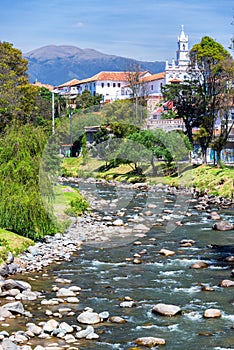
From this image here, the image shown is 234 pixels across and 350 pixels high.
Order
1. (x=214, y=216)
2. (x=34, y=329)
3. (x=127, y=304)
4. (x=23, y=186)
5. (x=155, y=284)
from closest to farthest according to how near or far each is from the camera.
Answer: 1. (x=34, y=329)
2. (x=127, y=304)
3. (x=155, y=284)
4. (x=23, y=186)
5. (x=214, y=216)

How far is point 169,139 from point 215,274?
130 ft

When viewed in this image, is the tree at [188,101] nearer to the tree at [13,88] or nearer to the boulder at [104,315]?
the tree at [13,88]

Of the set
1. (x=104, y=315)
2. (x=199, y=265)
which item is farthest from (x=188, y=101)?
(x=104, y=315)

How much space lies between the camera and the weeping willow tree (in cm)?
2955

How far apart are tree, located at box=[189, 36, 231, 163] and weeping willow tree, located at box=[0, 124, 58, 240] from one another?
111 ft

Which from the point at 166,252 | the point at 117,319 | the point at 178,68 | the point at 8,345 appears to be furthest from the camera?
the point at 178,68

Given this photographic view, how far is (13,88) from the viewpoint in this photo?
66.6 m

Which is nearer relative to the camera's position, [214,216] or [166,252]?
[166,252]

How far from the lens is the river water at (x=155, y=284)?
1861 cm

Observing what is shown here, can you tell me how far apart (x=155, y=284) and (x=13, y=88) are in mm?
46261

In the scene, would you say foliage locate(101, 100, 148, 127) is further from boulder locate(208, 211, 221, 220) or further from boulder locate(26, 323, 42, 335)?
boulder locate(26, 323, 42, 335)

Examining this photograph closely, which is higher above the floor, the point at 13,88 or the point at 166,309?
the point at 13,88

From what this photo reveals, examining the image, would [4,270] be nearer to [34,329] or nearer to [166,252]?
[34,329]

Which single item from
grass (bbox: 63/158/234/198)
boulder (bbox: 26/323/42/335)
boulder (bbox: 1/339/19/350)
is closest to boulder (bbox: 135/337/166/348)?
boulder (bbox: 26/323/42/335)
